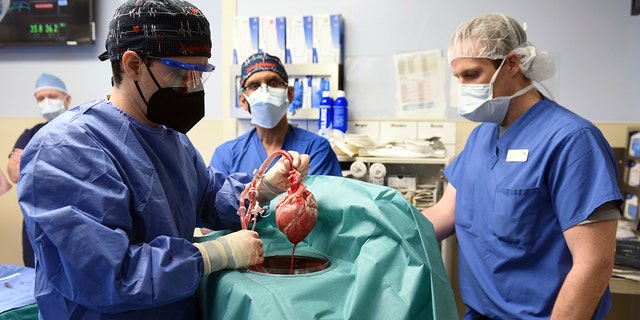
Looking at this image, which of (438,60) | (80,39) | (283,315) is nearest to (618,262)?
(438,60)

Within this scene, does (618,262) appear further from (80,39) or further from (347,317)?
(80,39)

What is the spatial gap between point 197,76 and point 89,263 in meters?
0.50

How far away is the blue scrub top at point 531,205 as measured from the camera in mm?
1304

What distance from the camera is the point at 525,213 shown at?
4.58 ft

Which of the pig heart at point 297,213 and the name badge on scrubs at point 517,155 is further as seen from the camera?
the name badge on scrubs at point 517,155

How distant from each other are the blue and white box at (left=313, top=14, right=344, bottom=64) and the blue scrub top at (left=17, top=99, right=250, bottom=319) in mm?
1946

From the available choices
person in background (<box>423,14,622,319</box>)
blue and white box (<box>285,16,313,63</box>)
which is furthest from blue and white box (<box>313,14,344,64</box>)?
person in background (<box>423,14,622,319</box>)

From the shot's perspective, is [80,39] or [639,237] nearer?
[639,237]

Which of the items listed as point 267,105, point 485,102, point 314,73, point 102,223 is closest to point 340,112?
point 314,73

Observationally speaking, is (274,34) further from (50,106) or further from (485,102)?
(485,102)

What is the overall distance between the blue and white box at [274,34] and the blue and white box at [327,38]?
0.63 feet

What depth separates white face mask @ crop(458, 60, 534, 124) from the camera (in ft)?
5.10

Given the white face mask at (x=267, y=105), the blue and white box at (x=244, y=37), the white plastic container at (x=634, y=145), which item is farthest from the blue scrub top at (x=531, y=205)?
the blue and white box at (x=244, y=37)

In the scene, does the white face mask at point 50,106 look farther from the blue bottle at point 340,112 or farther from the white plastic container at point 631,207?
the white plastic container at point 631,207
